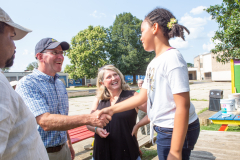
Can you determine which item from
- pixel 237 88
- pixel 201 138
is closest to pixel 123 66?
pixel 237 88

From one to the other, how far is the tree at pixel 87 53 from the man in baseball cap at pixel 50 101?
3336cm

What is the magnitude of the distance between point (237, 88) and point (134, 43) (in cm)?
3250

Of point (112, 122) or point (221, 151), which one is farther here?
point (221, 151)

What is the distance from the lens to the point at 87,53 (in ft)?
117

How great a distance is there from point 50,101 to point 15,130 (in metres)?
1.38

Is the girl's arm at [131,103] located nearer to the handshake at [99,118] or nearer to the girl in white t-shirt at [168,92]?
the handshake at [99,118]

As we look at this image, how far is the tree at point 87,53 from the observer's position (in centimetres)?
3628

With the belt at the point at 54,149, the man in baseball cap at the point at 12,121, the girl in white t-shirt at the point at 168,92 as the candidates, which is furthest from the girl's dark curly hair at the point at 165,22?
the belt at the point at 54,149

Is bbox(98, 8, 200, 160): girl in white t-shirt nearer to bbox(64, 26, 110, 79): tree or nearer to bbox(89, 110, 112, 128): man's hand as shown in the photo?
bbox(89, 110, 112, 128): man's hand

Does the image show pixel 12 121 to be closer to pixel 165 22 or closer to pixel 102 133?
pixel 165 22

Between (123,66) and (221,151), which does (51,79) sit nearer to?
(221,151)

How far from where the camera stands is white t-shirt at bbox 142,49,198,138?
4.62 feet

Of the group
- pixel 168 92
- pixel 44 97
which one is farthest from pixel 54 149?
pixel 168 92

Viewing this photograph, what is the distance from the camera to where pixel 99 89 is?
2.94m
